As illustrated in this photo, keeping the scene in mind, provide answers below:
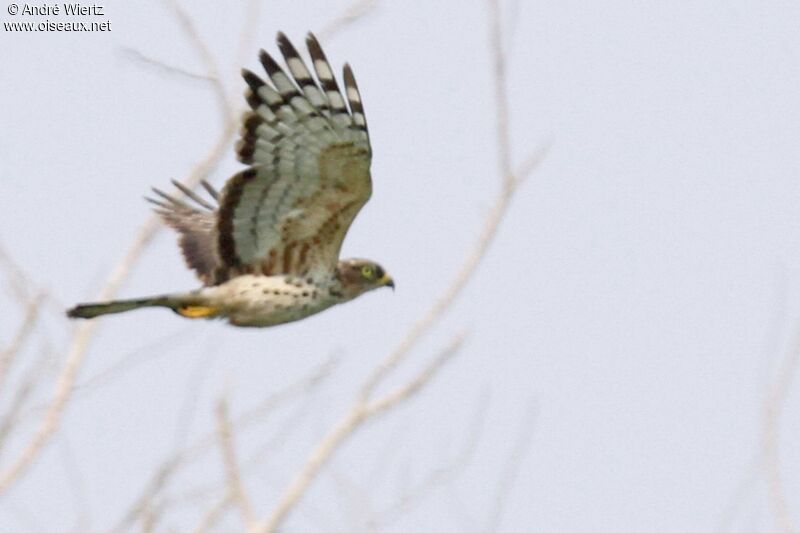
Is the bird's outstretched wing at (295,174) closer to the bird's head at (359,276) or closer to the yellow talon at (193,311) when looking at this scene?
the bird's head at (359,276)

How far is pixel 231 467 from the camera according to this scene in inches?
189

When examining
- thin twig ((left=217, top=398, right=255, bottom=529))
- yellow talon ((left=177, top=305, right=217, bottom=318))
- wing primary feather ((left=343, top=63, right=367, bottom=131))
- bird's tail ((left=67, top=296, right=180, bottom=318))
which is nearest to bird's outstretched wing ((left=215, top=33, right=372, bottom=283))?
wing primary feather ((left=343, top=63, right=367, bottom=131))

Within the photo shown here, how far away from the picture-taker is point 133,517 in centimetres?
493

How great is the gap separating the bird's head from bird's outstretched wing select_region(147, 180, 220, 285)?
53cm

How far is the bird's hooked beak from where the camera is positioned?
6973 millimetres

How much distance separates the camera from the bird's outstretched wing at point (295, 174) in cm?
614

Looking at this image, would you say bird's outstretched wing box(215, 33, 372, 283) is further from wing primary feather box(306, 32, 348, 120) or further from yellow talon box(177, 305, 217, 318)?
yellow talon box(177, 305, 217, 318)

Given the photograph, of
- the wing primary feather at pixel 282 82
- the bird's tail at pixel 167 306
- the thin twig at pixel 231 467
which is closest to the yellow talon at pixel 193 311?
the bird's tail at pixel 167 306

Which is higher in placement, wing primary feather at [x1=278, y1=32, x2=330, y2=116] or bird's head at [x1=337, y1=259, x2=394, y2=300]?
wing primary feather at [x1=278, y1=32, x2=330, y2=116]

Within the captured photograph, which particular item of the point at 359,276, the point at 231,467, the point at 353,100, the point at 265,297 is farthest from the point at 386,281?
the point at 231,467

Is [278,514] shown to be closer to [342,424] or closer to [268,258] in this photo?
[342,424]

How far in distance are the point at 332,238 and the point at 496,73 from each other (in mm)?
1551

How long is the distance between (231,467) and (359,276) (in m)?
2.17

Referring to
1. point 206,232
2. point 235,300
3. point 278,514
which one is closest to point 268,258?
point 235,300
